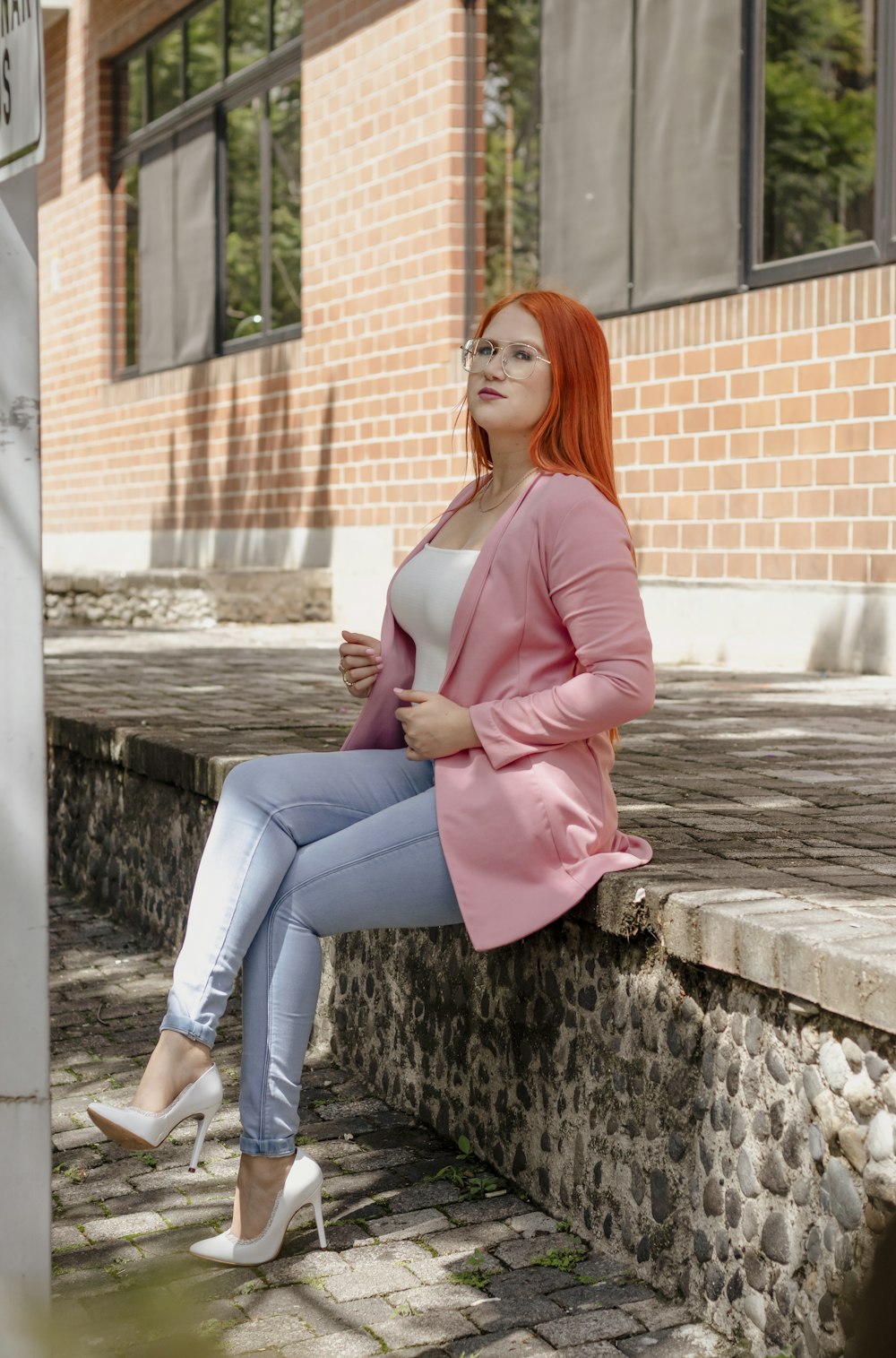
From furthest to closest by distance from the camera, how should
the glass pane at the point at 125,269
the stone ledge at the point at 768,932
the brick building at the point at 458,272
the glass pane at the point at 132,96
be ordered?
the glass pane at the point at 125,269, the glass pane at the point at 132,96, the brick building at the point at 458,272, the stone ledge at the point at 768,932

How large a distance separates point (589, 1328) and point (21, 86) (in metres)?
1.99

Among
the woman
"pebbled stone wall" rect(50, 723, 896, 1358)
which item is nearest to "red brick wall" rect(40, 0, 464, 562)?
"pebbled stone wall" rect(50, 723, 896, 1358)

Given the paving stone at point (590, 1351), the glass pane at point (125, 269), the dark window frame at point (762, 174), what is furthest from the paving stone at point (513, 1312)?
the glass pane at point (125, 269)

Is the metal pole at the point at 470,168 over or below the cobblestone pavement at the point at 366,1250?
over

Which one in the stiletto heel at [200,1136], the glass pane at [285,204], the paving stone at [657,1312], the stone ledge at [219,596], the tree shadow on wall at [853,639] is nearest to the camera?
the paving stone at [657,1312]

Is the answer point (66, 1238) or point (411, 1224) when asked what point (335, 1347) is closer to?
point (411, 1224)

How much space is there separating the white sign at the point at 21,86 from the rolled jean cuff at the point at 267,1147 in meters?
1.67

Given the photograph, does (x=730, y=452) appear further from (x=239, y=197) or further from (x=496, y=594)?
(x=239, y=197)

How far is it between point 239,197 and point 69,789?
27.5ft

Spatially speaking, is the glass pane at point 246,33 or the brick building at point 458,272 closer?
the brick building at point 458,272

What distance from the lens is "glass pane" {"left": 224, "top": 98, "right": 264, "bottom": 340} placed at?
13469 mm

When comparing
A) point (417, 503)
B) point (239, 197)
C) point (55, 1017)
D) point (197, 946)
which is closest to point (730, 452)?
point (417, 503)

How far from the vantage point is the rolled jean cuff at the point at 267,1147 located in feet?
9.99

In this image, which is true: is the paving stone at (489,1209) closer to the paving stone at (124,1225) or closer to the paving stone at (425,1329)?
the paving stone at (425,1329)
